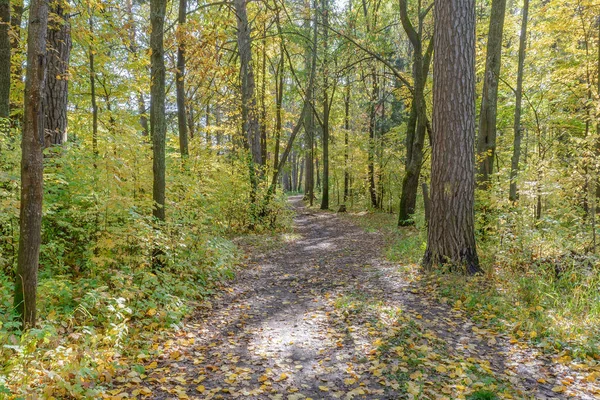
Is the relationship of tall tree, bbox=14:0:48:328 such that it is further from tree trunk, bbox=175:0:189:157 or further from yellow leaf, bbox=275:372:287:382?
tree trunk, bbox=175:0:189:157

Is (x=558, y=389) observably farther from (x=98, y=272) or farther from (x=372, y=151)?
(x=372, y=151)

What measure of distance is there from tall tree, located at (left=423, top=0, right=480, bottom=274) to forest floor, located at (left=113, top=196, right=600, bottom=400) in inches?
40.6

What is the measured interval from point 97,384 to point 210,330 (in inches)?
65.4

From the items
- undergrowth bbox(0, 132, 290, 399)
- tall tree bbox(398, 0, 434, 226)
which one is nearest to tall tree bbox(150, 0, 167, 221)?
undergrowth bbox(0, 132, 290, 399)

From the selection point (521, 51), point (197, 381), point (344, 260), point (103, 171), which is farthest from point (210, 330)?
point (521, 51)

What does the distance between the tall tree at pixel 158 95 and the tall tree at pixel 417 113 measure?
7.94 m

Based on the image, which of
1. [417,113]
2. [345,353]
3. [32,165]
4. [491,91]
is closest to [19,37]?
[32,165]

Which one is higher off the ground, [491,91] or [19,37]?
[19,37]

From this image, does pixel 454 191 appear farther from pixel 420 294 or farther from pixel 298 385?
pixel 298 385

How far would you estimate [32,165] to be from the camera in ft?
11.0

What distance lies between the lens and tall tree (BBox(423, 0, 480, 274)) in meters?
6.48

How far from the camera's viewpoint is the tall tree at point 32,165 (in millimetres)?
3289

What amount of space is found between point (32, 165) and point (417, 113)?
465 inches

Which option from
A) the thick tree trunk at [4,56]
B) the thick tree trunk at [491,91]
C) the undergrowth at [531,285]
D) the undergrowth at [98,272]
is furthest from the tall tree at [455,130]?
the thick tree trunk at [4,56]
